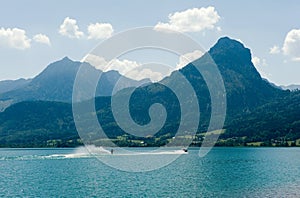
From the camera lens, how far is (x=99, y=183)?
10031 centimetres

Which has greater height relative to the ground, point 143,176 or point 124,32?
point 124,32

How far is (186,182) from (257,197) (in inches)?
1035

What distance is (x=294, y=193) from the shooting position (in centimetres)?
7794

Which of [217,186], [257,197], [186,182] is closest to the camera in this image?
[257,197]

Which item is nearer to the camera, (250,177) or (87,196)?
(87,196)

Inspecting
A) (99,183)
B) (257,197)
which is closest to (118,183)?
(99,183)

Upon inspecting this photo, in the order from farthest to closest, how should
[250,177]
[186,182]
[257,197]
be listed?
[250,177]
[186,182]
[257,197]

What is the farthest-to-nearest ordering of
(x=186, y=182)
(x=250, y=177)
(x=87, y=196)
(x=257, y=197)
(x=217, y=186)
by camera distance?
(x=250, y=177) < (x=186, y=182) < (x=217, y=186) < (x=87, y=196) < (x=257, y=197)

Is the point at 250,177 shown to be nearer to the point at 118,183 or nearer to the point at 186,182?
the point at 186,182

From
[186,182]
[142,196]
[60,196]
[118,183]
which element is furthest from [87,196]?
[186,182]

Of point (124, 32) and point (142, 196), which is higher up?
point (124, 32)

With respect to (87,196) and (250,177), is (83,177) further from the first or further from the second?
(250,177)

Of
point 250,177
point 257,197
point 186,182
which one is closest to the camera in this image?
point 257,197

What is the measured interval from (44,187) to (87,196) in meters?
20.8
